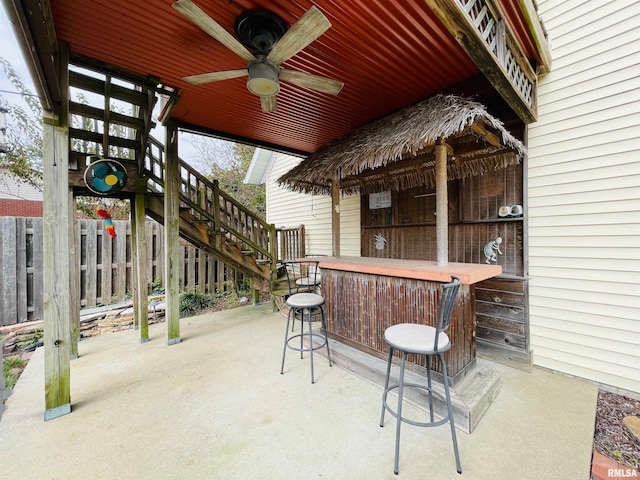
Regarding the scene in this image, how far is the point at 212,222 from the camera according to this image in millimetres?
4648

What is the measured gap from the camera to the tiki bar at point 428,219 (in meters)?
2.60

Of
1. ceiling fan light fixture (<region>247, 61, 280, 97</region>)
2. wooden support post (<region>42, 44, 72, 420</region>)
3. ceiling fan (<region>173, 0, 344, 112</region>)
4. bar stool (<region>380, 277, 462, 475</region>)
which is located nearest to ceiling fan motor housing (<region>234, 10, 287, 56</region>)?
ceiling fan (<region>173, 0, 344, 112</region>)

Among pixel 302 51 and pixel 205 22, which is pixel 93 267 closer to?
pixel 205 22

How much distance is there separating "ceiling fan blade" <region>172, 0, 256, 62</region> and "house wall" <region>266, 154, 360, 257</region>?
10.6 ft

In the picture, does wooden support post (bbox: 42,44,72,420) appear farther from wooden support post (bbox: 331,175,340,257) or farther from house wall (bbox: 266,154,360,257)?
house wall (bbox: 266,154,360,257)

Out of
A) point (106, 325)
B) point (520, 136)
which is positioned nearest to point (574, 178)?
point (520, 136)

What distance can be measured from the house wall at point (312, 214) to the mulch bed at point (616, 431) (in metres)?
3.76

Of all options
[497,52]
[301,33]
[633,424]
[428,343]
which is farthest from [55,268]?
[633,424]

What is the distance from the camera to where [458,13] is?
1764 mm

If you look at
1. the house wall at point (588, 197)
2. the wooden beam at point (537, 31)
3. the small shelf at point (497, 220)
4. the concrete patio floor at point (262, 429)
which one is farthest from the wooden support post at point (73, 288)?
the house wall at point (588, 197)

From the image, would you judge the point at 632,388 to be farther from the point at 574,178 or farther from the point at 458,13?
the point at 458,13

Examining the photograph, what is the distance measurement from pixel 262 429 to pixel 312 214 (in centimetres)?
522

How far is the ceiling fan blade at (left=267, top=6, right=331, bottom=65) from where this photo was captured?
5.94ft

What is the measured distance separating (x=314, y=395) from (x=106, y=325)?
4365 mm
